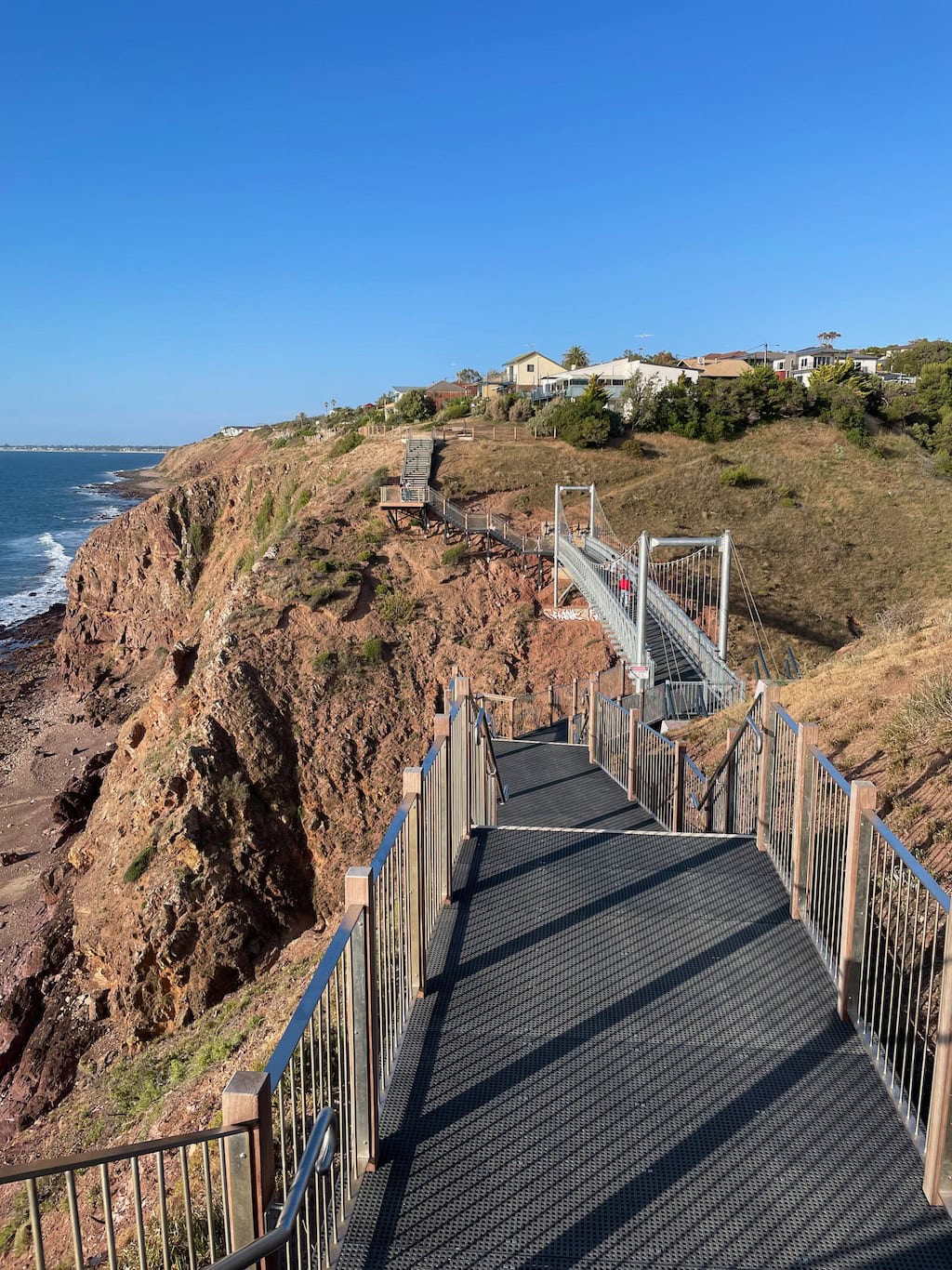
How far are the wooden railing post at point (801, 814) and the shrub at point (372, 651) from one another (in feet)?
76.3

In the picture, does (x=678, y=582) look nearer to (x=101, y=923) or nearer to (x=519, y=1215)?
(x=101, y=923)

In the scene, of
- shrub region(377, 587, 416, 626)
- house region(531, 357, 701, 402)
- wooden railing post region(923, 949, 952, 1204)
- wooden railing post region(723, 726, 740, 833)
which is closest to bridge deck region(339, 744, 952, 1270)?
wooden railing post region(923, 949, 952, 1204)

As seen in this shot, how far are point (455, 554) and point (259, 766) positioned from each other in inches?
458

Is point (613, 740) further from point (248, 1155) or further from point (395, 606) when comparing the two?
point (395, 606)

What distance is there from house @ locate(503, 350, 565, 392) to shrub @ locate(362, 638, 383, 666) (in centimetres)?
4971

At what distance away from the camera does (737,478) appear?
39312mm

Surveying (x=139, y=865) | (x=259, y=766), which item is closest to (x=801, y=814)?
(x=139, y=865)

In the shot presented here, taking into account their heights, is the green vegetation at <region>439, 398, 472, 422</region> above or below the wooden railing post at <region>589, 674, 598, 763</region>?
above

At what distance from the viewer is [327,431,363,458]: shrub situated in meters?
46.2

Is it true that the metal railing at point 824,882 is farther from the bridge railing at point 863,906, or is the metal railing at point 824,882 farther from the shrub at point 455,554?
the shrub at point 455,554

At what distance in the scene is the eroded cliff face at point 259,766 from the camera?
20578 mm

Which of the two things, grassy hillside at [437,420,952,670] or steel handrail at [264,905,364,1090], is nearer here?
steel handrail at [264,905,364,1090]

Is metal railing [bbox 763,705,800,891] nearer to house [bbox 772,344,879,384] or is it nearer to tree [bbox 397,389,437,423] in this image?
tree [bbox 397,389,437,423]

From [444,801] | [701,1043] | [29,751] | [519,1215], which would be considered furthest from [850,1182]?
[29,751]
